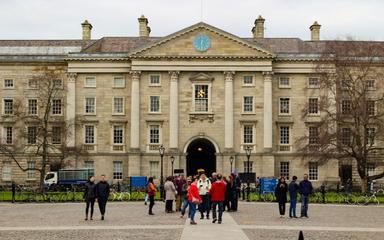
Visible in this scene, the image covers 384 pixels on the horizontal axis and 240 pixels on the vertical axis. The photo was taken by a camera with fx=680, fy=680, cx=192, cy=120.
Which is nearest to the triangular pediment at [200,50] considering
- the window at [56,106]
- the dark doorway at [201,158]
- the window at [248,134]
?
the window at [248,134]

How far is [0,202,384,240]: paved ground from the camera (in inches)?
897

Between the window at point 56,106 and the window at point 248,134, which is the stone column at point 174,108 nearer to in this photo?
the window at point 248,134

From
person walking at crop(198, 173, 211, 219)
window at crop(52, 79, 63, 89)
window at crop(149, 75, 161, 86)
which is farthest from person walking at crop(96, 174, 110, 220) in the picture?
window at crop(149, 75, 161, 86)

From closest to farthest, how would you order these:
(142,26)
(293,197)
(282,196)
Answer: (293,197), (282,196), (142,26)

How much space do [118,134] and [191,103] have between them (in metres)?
8.93

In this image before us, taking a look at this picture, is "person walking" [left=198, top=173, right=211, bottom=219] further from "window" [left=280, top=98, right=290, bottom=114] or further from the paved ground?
"window" [left=280, top=98, right=290, bottom=114]

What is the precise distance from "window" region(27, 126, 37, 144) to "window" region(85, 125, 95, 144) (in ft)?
18.7

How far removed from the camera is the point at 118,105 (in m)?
76.2

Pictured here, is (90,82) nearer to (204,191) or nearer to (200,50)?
(200,50)

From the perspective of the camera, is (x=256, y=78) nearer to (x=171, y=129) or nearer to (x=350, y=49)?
(x=171, y=129)

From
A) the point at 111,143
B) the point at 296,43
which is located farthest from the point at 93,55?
the point at 296,43

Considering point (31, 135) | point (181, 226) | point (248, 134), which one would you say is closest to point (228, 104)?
point (248, 134)

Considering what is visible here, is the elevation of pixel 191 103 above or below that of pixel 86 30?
below

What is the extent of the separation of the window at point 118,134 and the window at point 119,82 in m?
4.60
